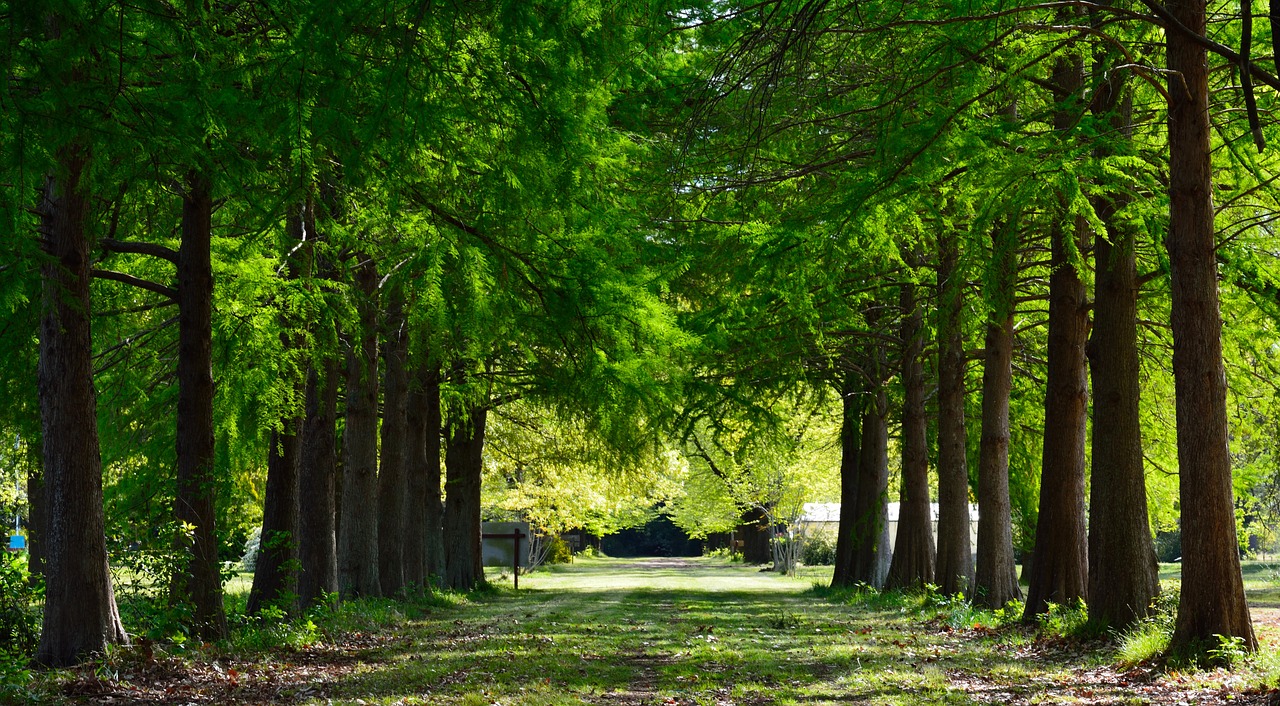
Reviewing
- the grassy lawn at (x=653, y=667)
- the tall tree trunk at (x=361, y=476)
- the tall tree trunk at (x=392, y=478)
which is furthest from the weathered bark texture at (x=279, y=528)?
the tall tree trunk at (x=392, y=478)

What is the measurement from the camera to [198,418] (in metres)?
11.7

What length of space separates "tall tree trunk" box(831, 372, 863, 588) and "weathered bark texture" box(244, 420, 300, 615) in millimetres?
14521

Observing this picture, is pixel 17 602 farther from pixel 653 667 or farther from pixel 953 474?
pixel 953 474

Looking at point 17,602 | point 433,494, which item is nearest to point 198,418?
point 17,602

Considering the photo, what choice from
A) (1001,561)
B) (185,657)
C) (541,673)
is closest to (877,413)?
(1001,561)

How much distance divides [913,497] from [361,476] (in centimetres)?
1116

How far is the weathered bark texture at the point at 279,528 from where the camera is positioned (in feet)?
44.1

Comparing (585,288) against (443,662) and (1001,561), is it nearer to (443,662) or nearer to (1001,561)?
(443,662)

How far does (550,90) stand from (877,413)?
60.7 feet

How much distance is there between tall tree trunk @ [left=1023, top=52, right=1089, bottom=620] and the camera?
47.2 ft

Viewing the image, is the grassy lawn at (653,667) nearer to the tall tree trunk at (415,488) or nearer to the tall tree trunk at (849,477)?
the tall tree trunk at (415,488)

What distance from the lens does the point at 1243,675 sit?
29.9ft

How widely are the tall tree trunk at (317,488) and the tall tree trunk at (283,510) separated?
1.20 m

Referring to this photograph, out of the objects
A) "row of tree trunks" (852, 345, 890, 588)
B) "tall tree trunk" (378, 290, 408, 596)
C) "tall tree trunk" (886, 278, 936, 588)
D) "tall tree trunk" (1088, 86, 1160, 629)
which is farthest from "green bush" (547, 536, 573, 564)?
"tall tree trunk" (1088, 86, 1160, 629)
